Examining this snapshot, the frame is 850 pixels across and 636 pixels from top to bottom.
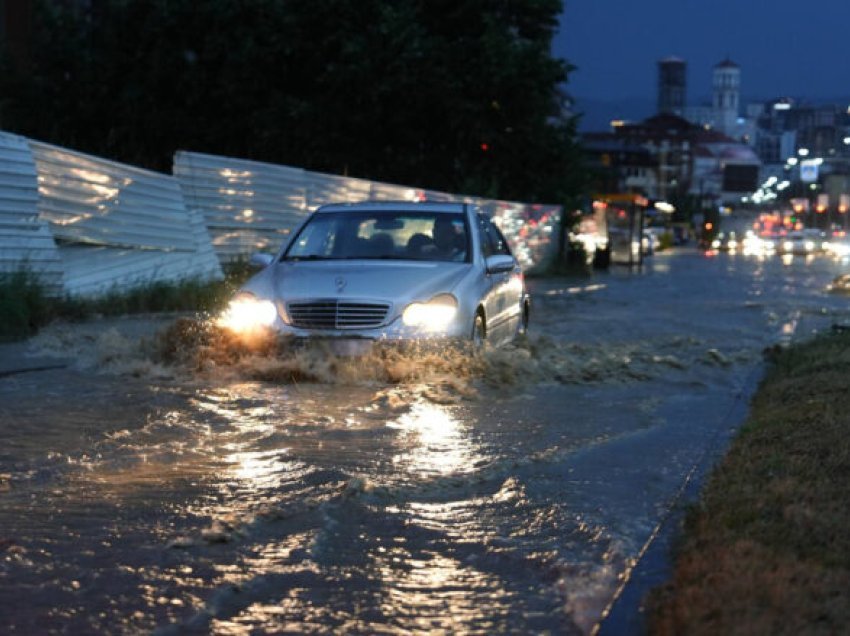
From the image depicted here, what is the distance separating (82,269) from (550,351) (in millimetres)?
6311

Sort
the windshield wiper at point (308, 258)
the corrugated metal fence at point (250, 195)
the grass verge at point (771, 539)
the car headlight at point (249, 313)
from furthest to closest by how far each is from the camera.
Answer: the corrugated metal fence at point (250, 195) < the windshield wiper at point (308, 258) < the car headlight at point (249, 313) < the grass verge at point (771, 539)

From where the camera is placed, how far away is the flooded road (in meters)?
5.30

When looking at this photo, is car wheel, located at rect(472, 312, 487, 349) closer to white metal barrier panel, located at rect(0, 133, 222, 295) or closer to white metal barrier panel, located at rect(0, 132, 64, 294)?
white metal barrier panel, located at rect(0, 132, 64, 294)

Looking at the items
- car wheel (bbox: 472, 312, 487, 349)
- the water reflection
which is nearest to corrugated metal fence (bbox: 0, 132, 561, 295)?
car wheel (bbox: 472, 312, 487, 349)

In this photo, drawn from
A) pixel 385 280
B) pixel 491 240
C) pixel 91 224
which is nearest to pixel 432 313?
pixel 385 280

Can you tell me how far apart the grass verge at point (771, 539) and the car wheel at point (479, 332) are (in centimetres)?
288

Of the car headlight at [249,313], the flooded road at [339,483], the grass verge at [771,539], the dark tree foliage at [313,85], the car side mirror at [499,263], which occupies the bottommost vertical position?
the flooded road at [339,483]

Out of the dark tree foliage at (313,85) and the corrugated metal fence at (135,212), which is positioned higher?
the dark tree foliage at (313,85)

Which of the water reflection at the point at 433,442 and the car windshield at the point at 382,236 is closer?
the water reflection at the point at 433,442

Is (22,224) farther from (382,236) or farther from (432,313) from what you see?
(432,313)

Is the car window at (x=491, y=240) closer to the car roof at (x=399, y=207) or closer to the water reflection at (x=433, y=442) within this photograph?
the car roof at (x=399, y=207)

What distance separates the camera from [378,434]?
9.11 meters

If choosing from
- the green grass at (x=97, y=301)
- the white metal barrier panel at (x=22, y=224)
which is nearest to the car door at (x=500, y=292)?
the green grass at (x=97, y=301)

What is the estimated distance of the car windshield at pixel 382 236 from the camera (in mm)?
12516
